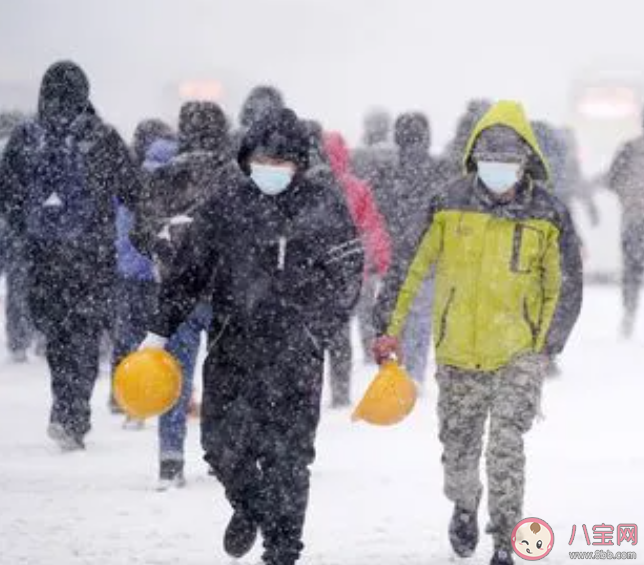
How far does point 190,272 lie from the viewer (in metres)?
6.75

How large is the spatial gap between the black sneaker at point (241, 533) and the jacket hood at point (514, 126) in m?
1.70

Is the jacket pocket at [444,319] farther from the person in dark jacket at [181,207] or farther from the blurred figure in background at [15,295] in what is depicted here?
the blurred figure in background at [15,295]

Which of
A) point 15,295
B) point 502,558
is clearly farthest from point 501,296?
point 15,295


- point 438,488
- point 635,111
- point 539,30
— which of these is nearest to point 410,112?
point 438,488

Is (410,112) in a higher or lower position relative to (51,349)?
higher

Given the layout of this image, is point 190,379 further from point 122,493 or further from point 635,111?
point 635,111

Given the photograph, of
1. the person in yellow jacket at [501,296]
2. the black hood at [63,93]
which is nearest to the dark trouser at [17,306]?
the black hood at [63,93]

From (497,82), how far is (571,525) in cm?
6949

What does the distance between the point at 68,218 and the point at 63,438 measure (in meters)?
1.21

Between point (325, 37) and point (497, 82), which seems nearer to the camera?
point (497, 82)

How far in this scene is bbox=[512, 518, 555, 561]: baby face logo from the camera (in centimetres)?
717

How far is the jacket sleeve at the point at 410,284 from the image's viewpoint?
709 cm

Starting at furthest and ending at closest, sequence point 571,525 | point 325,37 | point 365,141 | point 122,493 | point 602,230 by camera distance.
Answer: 1. point 325,37
2. point 602,230
3. point 365,141
4. point 122,493
5. point 571,525

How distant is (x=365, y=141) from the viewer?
15406 mm
